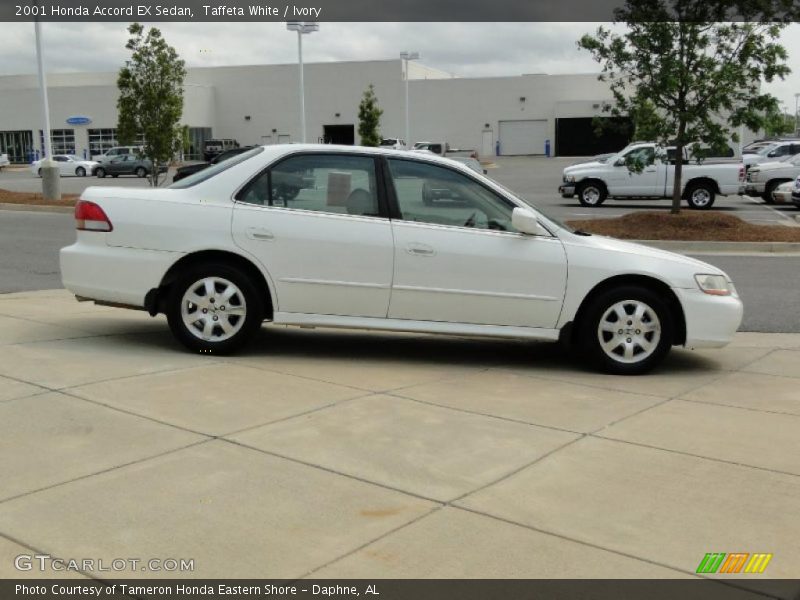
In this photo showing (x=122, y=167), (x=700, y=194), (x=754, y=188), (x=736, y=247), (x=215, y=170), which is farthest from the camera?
(x=122, y=167)

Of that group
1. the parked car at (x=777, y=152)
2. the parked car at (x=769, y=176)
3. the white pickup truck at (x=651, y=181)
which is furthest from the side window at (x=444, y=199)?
the parked car at (x=777, y=152)

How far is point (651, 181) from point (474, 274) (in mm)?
20480

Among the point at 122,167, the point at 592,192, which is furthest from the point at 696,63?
the point at 122,167

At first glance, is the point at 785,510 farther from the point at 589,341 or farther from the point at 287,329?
the point at 287,329

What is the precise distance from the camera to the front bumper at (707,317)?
692 centimetres

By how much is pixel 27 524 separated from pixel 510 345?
4.99 meters

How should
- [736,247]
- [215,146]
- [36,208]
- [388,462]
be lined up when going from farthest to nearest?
[215,146] < [36,208] < [736,247] < [388,462]

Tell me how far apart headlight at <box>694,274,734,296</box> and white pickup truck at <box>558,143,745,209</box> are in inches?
710

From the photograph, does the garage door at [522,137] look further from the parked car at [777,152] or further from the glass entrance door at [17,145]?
the parked car at [777,152]

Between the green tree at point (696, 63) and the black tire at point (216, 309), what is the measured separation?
12270 mm

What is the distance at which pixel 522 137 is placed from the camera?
7481 centimetres

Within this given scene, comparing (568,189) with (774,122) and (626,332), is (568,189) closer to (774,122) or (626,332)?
(774,122)
